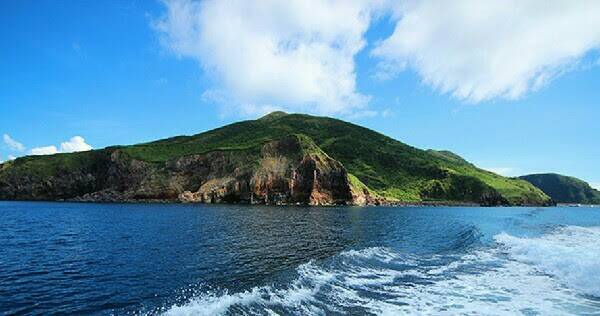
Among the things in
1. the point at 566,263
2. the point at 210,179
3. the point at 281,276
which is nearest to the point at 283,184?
the point at 210,179

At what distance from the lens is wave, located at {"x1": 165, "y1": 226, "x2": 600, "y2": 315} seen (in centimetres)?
2131

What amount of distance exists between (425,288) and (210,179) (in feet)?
491

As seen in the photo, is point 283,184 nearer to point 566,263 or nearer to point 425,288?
point 566,263

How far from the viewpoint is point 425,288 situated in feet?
87.2

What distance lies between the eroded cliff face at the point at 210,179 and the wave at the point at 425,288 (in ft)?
393

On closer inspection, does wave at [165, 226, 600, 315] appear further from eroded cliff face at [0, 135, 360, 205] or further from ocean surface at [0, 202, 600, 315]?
eroded cliff face at [0, 135, 360, 205]

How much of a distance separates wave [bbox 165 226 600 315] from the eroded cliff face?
11986 centimetres

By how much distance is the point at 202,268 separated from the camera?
31000 millimetres

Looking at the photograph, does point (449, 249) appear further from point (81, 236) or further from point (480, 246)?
point (81, 236)

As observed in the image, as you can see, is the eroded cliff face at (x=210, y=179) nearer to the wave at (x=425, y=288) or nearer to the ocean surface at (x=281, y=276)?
the ocean surface at (x=281, y=276)

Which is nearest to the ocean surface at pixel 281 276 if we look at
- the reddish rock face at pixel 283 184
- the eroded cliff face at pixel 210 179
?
the reddish rock face at pixel 283 184

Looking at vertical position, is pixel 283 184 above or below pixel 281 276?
above

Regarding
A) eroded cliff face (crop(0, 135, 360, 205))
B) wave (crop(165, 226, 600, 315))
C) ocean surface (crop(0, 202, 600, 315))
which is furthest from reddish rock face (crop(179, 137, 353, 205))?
wave (crop(165, 226, 600, 315))

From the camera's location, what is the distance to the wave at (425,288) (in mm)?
21312
